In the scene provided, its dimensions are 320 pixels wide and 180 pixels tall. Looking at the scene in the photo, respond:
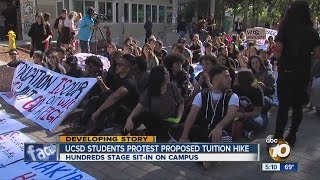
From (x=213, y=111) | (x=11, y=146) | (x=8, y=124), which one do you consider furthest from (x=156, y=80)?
(x=8, y=124)

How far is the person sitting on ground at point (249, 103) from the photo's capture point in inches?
220

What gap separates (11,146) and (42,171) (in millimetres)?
1078

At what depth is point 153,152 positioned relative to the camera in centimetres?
416

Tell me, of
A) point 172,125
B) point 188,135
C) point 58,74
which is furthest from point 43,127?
point 188,135

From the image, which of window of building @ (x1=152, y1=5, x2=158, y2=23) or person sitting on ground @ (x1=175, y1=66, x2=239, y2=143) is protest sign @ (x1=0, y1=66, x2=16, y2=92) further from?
window of building @ (x1=152, y1=5, x2=158, y2=23)

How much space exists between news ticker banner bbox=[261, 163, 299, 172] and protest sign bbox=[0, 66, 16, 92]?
19.7ft

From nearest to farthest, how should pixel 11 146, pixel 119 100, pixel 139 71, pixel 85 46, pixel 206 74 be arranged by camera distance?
1. pixel 11 146
2. pixel 119 100
3. pixel 206 74
4. pixel 139 71
5. pixel 85 46

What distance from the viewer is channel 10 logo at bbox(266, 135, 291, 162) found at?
4316 mm

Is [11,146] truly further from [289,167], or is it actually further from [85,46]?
[85,46]

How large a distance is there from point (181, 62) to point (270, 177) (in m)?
2.58

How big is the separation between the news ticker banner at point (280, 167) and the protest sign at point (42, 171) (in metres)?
1.91

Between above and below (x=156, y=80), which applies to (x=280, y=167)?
below

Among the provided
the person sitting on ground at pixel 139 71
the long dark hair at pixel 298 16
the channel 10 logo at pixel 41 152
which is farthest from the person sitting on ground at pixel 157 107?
the long dark hair at pixel 298 16

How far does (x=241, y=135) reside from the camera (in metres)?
5.61
